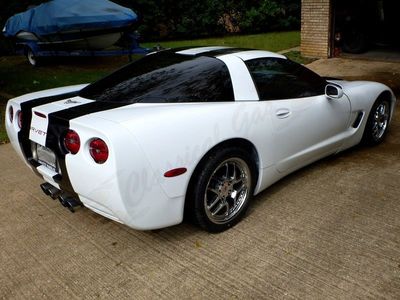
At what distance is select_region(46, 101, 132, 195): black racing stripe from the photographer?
281cm

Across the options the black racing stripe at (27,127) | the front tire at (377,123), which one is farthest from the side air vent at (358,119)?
the black racing stripe at (27,127)

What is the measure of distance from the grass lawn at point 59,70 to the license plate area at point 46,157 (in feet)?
12.1

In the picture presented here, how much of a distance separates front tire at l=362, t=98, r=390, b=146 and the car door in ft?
1.83

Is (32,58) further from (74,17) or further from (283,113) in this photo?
(283,113)

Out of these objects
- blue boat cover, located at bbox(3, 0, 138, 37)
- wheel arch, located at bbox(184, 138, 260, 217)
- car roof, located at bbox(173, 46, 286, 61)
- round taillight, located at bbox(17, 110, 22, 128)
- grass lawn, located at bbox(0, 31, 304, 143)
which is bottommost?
grass lawn, located at bbox(0, 31, 304, 143)

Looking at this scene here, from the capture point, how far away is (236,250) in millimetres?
2973

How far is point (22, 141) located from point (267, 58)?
2220 mm

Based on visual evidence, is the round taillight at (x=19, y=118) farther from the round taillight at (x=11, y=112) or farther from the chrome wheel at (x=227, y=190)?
the chrome wheel at (x=227, y=190)

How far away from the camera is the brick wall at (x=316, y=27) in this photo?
10.7 m

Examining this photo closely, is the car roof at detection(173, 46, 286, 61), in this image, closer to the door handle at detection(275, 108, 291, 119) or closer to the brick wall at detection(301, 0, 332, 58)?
the door handle at detection(275, 108, 291, 119)

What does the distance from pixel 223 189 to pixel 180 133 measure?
2.15 feet

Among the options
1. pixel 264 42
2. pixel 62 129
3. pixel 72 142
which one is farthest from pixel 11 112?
pixel 264 42

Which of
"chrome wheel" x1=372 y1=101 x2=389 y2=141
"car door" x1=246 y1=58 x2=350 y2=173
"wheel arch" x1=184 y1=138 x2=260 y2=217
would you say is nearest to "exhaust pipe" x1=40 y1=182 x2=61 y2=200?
"wheel arch" x1=184 y1=138 x2=260 y2=217

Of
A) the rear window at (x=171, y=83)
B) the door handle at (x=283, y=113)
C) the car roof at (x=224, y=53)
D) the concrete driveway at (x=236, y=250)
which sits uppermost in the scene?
the car roof at (x=224, y=53)
